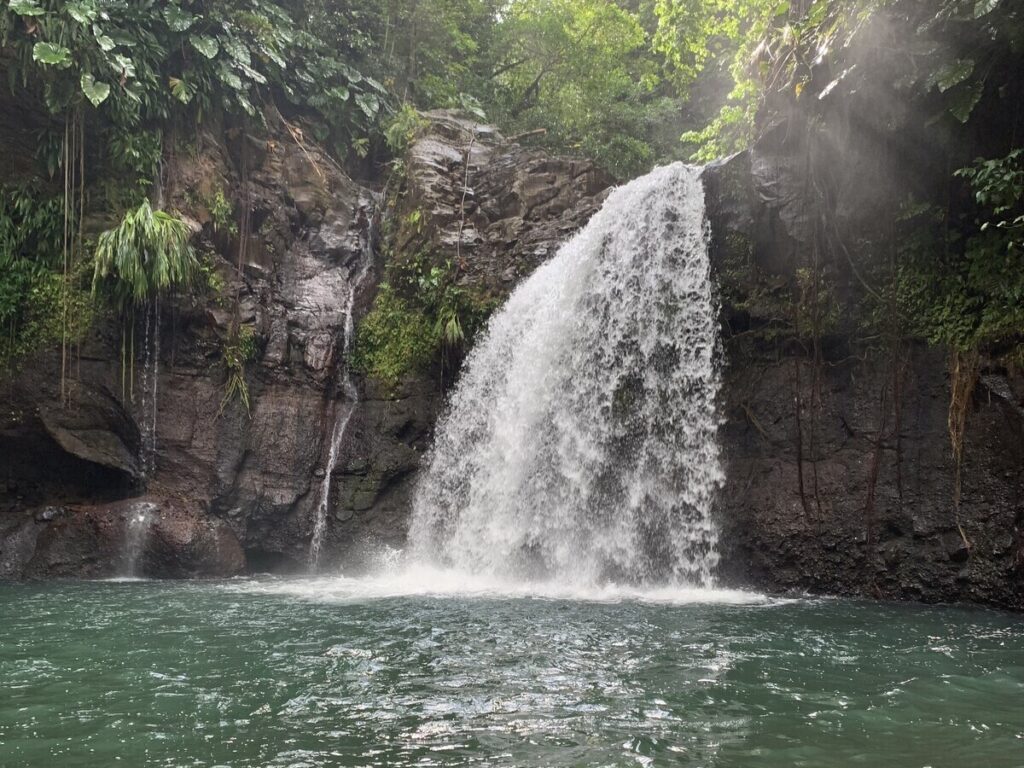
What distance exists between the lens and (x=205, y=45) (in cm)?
1402

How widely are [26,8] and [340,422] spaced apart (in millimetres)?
7745

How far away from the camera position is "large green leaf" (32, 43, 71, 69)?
38.0ft

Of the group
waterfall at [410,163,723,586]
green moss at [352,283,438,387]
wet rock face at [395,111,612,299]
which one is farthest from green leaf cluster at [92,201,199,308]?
waterfall at [410,163,723,586]

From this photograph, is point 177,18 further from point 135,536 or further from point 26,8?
point 135,536

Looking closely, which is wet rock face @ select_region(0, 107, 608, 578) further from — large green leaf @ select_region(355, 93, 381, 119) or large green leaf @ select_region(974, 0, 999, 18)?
large green leaf @ select_region(974, 0, 999, 18)

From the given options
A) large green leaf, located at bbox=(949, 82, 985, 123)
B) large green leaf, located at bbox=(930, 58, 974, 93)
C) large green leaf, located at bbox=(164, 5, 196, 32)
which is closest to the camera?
large green leaf, located at bbox=(930, 58, 974, 93)

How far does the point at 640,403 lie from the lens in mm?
11305

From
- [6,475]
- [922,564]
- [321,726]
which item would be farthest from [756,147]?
[6,475]

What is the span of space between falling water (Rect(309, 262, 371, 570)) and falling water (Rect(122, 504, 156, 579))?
8.29 ft

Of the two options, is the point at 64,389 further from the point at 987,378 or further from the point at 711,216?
the point at 987,378

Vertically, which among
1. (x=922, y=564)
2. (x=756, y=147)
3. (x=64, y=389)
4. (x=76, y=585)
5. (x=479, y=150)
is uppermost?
(x=479, y=150)

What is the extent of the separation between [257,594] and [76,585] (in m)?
2.83

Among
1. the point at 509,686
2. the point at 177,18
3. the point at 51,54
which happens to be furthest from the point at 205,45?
the point at 509,686

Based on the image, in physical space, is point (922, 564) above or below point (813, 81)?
below
